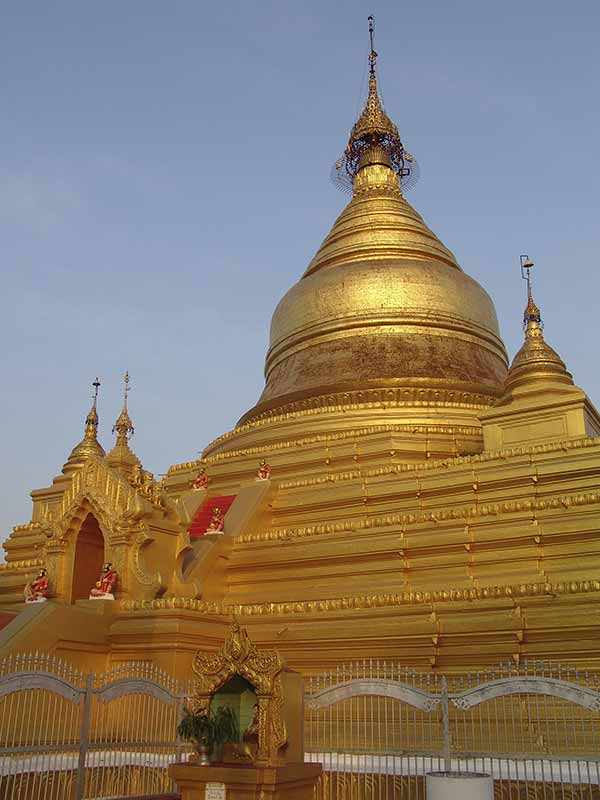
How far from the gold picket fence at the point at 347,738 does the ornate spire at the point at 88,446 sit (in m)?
13.7

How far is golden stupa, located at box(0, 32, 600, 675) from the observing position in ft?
36.7

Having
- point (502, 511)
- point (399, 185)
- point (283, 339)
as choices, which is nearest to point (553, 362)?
point (502, 511)

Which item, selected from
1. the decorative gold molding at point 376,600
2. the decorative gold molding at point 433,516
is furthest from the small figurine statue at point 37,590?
the decorative gold molding at point 433,516

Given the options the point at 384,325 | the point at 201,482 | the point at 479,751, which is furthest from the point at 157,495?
the point at 384,325

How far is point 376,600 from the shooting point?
11633mm

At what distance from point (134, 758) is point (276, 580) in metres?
5.38

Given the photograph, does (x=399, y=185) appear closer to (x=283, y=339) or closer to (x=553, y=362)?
(x=283, y=339)

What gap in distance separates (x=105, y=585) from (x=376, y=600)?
13.6 feet

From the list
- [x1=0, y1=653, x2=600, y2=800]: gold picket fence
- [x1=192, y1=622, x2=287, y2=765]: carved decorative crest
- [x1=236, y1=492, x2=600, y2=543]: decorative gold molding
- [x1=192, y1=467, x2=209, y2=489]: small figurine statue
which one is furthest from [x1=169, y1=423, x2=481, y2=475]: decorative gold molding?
[x1=192, y1=622, x2=287, y2=765]: carved decorative crest

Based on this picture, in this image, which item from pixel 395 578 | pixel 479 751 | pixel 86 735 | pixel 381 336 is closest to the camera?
pixel 86 735

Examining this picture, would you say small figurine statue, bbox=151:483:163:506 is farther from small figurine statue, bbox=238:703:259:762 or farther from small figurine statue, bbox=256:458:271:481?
small figurine statue, bbox=238:703:259:762

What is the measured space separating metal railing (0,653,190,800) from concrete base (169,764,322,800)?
1401mm

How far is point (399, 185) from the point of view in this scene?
28.0m

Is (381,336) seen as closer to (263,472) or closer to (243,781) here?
(263,472)
